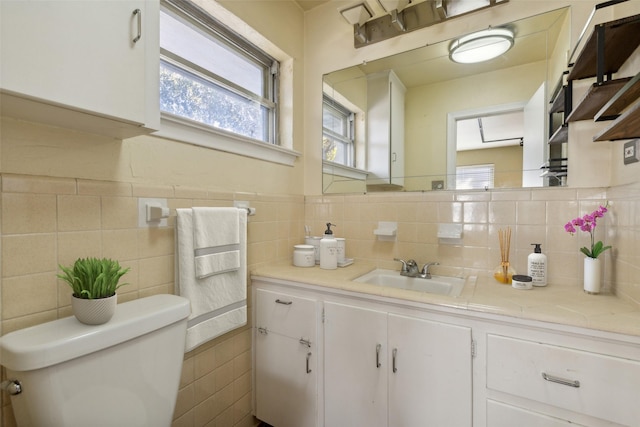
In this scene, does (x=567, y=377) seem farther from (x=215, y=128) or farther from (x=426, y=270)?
(x=215, y=128)

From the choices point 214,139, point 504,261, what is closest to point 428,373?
point 504,261

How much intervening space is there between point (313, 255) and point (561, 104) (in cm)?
142

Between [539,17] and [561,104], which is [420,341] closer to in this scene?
[561,104]

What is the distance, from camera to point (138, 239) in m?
1.07

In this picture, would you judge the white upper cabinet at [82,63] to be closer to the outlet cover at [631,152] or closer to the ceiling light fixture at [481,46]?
the ceiling light fixture at [481,46]

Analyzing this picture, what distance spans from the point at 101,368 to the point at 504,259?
5.27ft

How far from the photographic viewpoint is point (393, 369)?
1129 millimetres

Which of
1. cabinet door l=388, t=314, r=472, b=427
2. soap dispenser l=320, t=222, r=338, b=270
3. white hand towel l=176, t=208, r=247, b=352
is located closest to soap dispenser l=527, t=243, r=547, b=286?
cabinet door l=388, t=314, r=472, b=427

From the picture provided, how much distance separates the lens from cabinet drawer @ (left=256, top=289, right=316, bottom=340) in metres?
1.33

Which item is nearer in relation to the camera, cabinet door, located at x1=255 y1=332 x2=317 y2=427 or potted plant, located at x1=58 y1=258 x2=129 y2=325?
potted plant, located at x1=58 y1=258 x2=129 y2=325

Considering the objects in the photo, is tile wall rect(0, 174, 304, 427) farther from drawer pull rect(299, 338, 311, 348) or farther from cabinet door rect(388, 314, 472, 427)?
cabinet door rect(388, 314, 472, 427)

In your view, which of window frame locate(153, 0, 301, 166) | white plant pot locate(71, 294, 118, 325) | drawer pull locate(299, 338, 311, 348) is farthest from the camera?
drawer pull locate(299, 338, 311, 348)

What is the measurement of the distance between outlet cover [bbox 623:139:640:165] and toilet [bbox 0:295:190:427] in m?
1.66

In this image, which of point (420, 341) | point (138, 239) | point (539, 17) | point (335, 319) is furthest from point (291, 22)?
point (420, 341)
